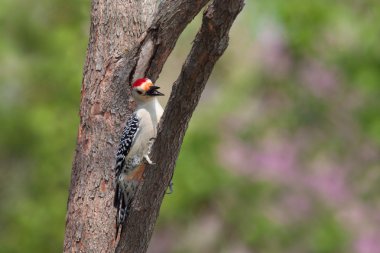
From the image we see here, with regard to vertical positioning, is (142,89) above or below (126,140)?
above

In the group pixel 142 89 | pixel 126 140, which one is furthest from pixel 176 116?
pixel 126 140

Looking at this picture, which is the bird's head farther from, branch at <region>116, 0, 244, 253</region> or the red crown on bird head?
branch at <region>116, 0, 244, 253</region>

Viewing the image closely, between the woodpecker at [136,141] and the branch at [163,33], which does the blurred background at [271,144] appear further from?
the branch at [163,33]

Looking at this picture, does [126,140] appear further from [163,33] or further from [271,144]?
[271,144]

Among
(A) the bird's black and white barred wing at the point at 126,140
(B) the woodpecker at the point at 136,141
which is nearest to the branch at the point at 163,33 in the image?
(B) the woodpecker at the point at 136,141

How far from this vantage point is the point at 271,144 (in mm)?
13281

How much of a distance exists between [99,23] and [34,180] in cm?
726

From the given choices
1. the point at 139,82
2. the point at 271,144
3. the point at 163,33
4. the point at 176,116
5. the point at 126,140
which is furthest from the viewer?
the point at 271,144

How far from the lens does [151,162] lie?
534cm

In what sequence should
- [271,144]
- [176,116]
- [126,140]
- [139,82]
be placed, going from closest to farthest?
[176,116]
[139,82]
[126,140]
[271,144]

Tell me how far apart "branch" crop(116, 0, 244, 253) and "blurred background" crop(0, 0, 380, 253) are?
6.91 meters

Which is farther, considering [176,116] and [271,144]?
[271,144]

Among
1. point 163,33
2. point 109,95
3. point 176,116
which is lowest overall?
point 176,116

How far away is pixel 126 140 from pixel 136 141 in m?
0.10
